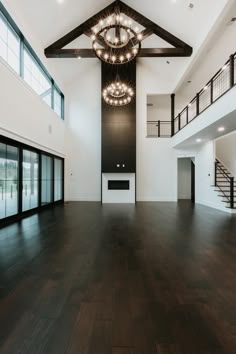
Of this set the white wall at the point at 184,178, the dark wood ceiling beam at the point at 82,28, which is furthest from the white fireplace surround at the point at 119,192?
the dark wood ceiling beam at the point at 82,28

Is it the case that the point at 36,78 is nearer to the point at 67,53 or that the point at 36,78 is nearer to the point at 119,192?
the point at 67,53

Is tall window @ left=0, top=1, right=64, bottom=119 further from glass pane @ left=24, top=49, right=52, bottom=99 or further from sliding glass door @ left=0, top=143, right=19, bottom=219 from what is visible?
sliding glass door @ left=0, top=143, right=19, bottom=219

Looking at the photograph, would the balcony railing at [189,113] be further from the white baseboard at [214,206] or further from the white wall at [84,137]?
the white baseboard at [214,206]

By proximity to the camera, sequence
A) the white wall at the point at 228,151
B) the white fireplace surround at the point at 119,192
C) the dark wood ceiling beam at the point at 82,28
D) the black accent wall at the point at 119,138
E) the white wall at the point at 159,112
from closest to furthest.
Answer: the dark wood ceiling beam at the point at 82,28, the white wall at the point at 228,151, the black accent wall at the point at 119,138, the white fireplace surround at the point at 119,192, the white wall at the point at 159,112

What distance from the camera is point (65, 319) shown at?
1726 mm

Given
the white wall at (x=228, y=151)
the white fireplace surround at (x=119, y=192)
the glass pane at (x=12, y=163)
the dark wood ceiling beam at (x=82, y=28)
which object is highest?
the dark wood ceiling beam at (x=82, y=28)

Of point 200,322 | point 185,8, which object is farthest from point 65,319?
point 185,8

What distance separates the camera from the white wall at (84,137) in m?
11.6

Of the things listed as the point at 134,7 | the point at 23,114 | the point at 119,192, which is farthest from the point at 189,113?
the point at 23,114

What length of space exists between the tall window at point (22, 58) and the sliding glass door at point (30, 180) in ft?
8.19

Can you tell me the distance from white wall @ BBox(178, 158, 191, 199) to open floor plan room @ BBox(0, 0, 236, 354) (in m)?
0.07

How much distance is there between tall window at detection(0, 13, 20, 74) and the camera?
17.6 ft

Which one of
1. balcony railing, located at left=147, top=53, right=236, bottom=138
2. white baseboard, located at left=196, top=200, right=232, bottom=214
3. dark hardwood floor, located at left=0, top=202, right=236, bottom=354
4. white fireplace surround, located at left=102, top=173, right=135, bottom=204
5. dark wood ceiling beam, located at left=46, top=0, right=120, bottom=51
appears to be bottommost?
dark hardwood floor, located at left=0, top=202, right=236, bottom=354

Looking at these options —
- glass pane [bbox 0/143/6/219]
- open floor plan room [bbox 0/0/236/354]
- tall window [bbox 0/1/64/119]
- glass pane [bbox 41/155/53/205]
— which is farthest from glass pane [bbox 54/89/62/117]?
glass pane [bbox 0/143/6/219]
